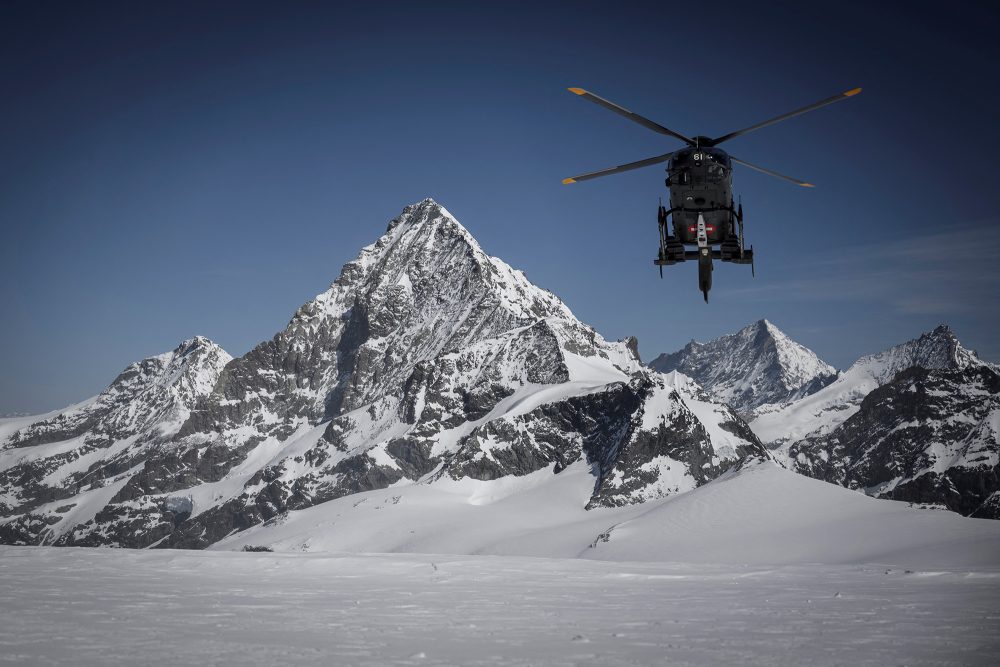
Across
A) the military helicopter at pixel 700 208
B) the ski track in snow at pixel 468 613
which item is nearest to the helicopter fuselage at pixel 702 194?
the military helicopter at pixel 700 208

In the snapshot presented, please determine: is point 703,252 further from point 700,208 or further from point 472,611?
point 472,611

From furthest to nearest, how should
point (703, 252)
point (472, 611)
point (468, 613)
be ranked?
point (703, 252) < point (472, 611) < point (468, 613)

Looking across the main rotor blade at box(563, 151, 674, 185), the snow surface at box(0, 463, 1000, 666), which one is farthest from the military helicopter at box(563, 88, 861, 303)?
the snow surface at box(0, 463, 1000, 666)

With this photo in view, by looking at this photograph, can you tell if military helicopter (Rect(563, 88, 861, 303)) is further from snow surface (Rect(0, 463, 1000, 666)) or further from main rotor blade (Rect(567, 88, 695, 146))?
snow surface (Rect(0, 463, 1000, 666))

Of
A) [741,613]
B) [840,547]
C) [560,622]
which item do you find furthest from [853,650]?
[840,547]

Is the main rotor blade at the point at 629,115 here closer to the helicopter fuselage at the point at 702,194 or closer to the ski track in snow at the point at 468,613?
the helicopter fuselage at the point at 702,194

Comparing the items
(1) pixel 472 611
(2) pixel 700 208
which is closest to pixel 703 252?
(2) pixel 700 208
